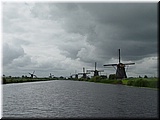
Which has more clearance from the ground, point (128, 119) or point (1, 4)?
point (1, 4)

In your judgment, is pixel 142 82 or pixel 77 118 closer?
pixel 77 118

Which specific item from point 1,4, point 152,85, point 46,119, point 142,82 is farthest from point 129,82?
point 1,4

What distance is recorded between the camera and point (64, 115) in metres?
Answer: 14.3

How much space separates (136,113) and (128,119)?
6.94ft

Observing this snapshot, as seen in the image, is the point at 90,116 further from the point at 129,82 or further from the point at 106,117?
the point at 129,82

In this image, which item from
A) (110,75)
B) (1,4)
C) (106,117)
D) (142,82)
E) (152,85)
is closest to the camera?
(1,4)

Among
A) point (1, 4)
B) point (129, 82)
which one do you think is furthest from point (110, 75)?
point (1, 4)

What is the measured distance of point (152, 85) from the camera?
123 feet

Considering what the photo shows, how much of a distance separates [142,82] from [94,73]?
56004 mm

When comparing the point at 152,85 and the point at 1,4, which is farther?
the point at 152,85

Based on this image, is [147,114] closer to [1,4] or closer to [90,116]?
[90,116]

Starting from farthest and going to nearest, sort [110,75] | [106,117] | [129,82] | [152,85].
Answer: [110,75], [129,82], [152,85], [106,117]

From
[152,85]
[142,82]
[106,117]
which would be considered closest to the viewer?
[106,117]

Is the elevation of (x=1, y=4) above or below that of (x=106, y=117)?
above
